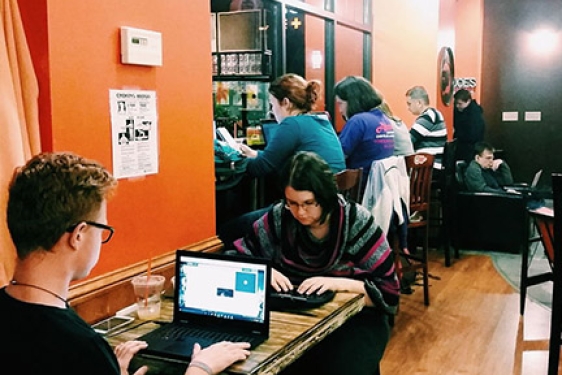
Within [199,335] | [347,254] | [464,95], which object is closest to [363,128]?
[347,254]

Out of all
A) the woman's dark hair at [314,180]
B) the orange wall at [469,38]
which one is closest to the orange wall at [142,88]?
the woman's dark hair at [314,180]

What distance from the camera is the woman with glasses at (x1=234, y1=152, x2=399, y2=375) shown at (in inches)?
97.3

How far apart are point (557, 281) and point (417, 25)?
4.63 meters

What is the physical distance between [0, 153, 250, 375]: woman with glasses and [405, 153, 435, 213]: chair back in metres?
3.34

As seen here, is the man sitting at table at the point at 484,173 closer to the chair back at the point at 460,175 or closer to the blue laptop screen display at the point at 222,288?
the chair back at the point at 460,175

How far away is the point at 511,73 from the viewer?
9.44 meters

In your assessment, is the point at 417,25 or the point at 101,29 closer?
the point at 101,29

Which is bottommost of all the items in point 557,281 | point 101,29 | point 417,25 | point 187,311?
point 557,281

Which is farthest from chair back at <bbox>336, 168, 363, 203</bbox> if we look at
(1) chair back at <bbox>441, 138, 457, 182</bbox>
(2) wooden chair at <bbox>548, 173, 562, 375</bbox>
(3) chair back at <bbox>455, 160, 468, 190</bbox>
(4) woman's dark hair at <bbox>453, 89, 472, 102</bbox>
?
(4) woman's dark hair at <bbox>453, 89, 472, 102</bbox>

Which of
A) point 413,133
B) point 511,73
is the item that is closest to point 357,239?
point 413,133

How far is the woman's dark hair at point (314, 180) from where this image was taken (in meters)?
2.54

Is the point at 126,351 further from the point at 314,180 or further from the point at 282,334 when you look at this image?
the point at 314,180

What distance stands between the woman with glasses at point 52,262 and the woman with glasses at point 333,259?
107cm

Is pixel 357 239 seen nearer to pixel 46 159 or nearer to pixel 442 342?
pixel 46 159
